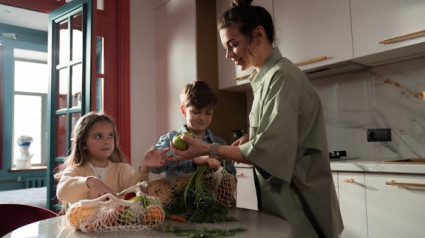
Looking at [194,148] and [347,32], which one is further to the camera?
[347,32]

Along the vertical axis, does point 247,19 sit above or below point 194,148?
above

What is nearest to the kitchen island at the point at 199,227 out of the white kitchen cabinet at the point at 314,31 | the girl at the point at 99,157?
the girl at the point at 99,157

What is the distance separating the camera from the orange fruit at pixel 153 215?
732 mm

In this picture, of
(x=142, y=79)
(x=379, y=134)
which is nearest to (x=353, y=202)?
(x=379, y=134)

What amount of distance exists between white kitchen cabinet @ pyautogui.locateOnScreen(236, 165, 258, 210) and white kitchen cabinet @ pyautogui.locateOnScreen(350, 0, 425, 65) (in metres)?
1.05

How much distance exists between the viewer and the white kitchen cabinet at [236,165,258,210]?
7.82 feet

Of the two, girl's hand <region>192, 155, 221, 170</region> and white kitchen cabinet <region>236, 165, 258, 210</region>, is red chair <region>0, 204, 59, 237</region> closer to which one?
girl's hand <region>192, 155, 221, 170</region>

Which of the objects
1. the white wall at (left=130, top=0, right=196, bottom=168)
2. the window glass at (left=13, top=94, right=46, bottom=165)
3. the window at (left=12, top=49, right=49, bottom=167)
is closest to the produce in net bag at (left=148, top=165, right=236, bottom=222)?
the white wall at (left=130, top=0, right=196, bottom=168)

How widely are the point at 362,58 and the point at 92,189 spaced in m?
1.76

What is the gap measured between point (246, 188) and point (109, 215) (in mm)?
1821

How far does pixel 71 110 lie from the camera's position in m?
2.47

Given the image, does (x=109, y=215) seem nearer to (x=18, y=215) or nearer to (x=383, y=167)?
(x=18, y=215)

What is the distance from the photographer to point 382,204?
5.68 feet

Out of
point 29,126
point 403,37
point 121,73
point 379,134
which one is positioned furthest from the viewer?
point 29,126
